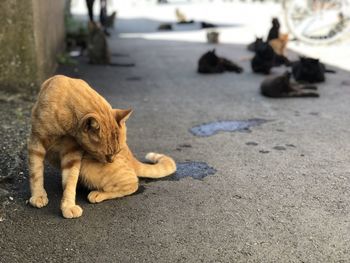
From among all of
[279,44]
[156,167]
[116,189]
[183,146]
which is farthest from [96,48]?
[116,189]

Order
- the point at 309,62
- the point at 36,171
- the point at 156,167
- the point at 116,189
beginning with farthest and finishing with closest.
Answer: the point at 309,62 < the point at 156,167 < the point at 116,189 < the point at 36,171

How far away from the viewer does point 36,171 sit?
10.4 feet

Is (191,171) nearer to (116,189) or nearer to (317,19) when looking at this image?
(116,189)

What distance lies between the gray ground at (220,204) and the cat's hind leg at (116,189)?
0.05m

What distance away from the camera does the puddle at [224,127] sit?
5.00 meters

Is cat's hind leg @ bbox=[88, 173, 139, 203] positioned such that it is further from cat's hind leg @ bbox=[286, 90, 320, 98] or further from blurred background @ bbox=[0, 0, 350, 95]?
cat's hind leg @ bbox=[286, 90, 320, 98]

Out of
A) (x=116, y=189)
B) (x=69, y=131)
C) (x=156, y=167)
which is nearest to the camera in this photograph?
(x=69, y=131)

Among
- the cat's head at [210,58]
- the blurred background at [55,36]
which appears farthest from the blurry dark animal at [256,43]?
the blurred background at [55,36]

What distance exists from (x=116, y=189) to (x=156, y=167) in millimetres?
499

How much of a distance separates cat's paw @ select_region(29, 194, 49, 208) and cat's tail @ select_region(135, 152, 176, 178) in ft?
2.26

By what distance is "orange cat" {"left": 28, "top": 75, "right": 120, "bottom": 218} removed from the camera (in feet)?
9.87

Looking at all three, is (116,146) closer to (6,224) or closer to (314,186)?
(6,224)

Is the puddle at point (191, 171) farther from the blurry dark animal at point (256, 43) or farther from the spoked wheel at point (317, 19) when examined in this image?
the spoked wheel at point (317, 19)

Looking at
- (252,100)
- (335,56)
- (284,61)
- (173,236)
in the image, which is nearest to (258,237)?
(173,236)
